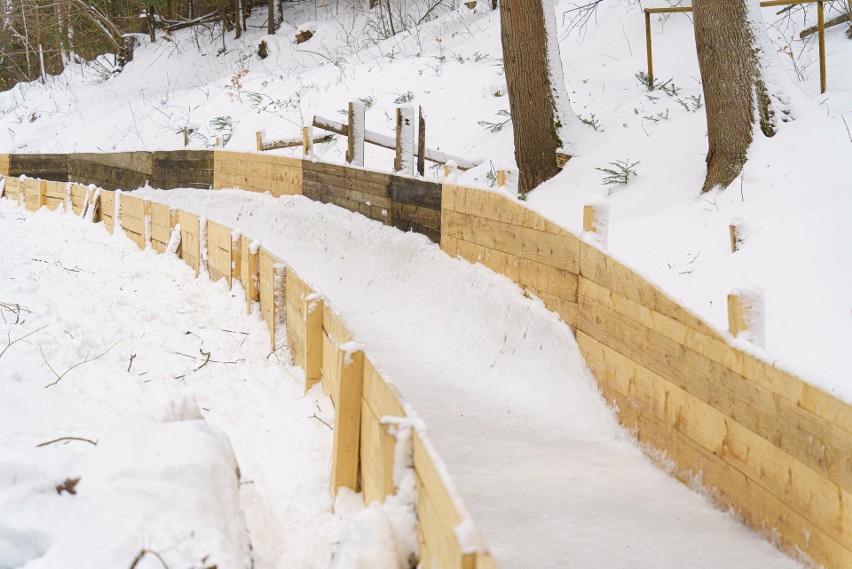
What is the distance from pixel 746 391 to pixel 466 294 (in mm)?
3364

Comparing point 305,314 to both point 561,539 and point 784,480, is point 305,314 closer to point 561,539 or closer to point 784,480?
point 561,539

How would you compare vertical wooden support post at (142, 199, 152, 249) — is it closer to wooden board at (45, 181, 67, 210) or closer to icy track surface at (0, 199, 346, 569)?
icy track surface at (0, 199, 346, 569)

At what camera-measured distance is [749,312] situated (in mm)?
3646

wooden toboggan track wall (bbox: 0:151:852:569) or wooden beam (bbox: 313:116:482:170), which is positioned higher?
wooden beam (bbox: 313:116:482:170)

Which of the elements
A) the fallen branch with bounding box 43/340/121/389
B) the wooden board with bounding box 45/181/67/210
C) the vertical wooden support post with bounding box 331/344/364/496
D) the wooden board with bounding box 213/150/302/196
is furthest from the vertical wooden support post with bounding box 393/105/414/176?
the vertical wooden support post with bounding box 331/344/364/496

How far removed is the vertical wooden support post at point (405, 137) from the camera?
10.1m

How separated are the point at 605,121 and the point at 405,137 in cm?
273

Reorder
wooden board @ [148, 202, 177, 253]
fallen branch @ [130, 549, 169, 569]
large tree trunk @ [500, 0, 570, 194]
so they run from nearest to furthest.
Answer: fallen branch @ [130, 549, 169, 569]
wooden board @ [148, 202, 177, 253]
large tree trunk @ [500, 0, 570, 194]

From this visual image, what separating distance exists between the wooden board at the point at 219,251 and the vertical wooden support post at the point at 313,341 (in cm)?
289

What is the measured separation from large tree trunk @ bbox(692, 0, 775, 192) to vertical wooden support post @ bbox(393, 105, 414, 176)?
12.0 feet

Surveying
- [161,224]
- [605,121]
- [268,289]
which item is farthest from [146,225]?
[605,121]

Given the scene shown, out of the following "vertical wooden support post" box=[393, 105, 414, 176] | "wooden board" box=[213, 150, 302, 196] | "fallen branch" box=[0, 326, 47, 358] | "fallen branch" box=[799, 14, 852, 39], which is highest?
"fallen branch" box=[799, 14, 852, 39]

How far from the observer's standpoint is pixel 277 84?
2209 centimetres

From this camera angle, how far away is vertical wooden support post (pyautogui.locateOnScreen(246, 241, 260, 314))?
22.6ft
